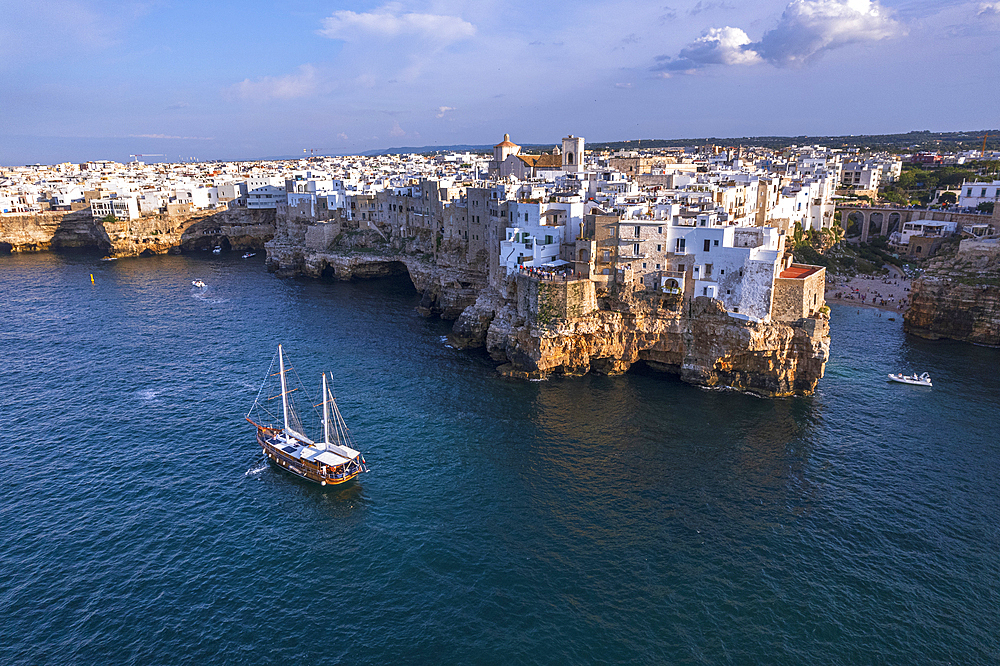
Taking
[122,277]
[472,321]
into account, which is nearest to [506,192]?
[472,321]

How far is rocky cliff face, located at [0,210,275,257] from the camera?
425 ft

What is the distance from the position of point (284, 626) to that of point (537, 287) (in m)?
37.4

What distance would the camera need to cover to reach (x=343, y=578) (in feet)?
105

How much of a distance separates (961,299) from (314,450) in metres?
73.9

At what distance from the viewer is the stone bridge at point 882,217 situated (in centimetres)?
10719

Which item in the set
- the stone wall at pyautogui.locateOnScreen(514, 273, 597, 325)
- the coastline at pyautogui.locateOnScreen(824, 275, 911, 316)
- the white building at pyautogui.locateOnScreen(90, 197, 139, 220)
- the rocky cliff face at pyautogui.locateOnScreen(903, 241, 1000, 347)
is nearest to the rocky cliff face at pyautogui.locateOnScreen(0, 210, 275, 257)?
the white building at pyautogui.locateOnScreen(90, 197, 139, 220)

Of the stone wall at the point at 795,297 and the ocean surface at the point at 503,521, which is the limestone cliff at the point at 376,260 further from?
the stone wall at the point at 795,297

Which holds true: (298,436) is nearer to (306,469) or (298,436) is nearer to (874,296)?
(306,469)

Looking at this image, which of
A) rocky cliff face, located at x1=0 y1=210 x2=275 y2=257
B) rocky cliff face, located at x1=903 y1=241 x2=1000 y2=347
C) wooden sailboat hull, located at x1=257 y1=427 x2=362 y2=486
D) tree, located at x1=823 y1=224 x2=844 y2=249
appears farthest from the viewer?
rocky cliff face, located at x1=0 y1=210 x2=275 y2=257

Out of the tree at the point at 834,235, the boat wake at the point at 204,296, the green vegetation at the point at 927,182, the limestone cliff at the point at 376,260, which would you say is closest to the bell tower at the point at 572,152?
the limestone cliff at the point at 376,260

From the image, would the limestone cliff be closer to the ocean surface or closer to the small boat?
the ocean surface

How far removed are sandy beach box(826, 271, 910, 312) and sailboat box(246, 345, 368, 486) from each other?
73457mm

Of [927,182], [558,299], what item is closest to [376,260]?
[558,299]

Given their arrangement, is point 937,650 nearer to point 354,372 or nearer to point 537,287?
point 537,287
